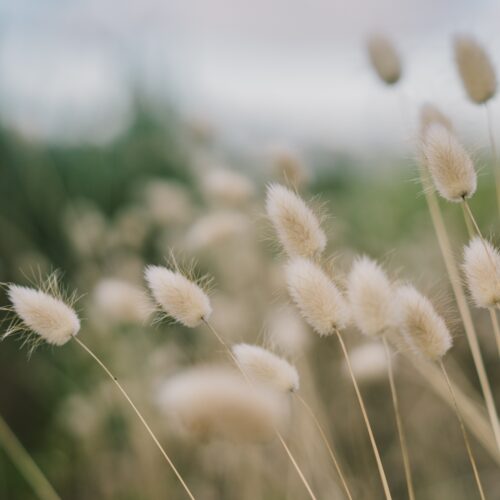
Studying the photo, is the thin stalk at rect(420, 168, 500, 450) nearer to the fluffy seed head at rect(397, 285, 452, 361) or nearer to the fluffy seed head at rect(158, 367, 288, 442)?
the fluffy seed head at rect(397, 285, 452, 361)

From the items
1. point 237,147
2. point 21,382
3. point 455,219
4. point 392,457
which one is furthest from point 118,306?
point 237,147

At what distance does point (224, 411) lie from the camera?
0.54m

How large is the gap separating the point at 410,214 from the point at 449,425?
1.37 meters

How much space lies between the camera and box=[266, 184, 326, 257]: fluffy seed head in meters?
0.85

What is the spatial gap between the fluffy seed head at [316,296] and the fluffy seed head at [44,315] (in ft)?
0.90

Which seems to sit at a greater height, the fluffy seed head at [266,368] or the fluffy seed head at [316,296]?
the fluffy seed head at [316,296]

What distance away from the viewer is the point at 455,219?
8.18 ft

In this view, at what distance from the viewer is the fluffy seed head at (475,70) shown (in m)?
0.98

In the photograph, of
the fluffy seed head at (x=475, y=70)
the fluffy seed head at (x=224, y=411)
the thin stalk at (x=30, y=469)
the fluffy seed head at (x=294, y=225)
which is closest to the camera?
the fluffy seed head at (x=224, y=411)

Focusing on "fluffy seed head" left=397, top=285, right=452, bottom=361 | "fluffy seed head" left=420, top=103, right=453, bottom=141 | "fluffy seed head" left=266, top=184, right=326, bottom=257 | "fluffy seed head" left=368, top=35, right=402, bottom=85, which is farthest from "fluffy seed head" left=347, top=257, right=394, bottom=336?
"fluffy seed head" left=368, top=35, right=402, bottom=85

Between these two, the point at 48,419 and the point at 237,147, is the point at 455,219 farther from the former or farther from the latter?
the point at 48,419

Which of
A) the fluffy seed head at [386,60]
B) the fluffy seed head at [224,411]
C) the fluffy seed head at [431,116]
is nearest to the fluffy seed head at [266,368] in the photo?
the fluffy seed head at [224,411]

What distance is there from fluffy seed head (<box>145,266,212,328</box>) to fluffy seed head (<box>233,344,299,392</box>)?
0.07 metres

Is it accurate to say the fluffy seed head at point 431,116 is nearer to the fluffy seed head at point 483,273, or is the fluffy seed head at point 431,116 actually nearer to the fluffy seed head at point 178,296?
the fluffy seed head at point 483,273
